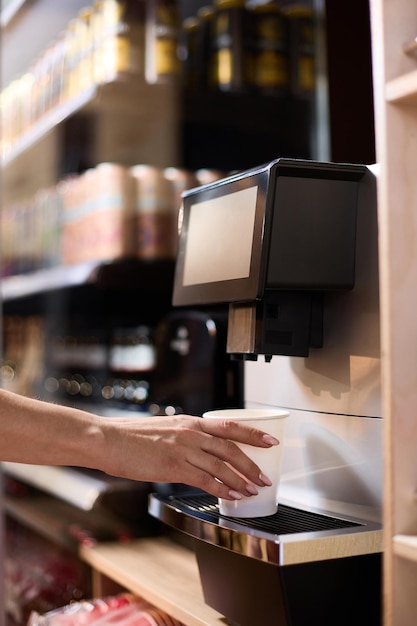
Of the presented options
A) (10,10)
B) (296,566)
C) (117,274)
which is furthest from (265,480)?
(10,10)

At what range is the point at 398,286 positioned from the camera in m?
0.97

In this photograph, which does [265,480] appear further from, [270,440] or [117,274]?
[117,274]

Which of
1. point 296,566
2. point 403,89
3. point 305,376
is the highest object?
point 403,89

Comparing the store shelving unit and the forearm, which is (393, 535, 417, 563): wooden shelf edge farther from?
the forearm

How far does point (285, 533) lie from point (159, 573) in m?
0.57

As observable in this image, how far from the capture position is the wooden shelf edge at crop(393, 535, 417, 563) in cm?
92

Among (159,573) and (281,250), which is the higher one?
(281,250)

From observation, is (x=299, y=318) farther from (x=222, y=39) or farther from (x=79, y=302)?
(x=79, y=302)

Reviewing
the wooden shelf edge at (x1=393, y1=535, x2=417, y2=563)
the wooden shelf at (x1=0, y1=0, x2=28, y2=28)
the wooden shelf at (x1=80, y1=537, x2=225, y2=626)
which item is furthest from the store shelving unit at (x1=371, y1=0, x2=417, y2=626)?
the wooden shelf at (x1=0, y1=0, x2=28, y2=28)

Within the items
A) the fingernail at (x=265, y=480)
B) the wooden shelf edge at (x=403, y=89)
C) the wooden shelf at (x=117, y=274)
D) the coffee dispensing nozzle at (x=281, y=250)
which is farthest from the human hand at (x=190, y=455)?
the wooden shelf at (x=117, y=274)

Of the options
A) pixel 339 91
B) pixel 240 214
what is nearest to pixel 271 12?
pixel 339 91

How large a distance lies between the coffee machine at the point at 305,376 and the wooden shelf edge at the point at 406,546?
0.08m

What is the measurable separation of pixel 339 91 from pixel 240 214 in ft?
1.19

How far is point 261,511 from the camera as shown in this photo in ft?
3.63
